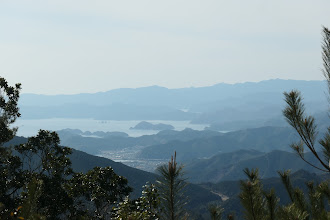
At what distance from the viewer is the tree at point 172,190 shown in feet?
15.1

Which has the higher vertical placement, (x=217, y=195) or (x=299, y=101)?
(x=299, y=101)

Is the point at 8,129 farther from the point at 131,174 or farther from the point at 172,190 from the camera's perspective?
the point at 131,174

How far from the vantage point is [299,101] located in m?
7.56

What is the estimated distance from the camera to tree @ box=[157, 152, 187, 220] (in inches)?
181

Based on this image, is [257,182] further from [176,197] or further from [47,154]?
[47,154]

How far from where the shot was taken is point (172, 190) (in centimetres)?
469

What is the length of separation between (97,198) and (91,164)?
175m

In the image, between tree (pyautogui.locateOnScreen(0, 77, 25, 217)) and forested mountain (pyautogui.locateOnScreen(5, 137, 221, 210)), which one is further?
forested mountain (pyautogui.locateOnScreen(5, 137, 221, 210))

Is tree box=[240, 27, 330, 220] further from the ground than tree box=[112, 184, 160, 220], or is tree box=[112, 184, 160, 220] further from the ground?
tree box=[240, 27, 330, 220]

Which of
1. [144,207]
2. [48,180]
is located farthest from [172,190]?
[48,180]

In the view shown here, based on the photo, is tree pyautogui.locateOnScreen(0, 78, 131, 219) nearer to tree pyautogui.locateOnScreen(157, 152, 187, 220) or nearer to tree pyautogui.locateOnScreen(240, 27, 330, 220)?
tree pyautogui.locateOnScreen(240, 27, 330, 220)

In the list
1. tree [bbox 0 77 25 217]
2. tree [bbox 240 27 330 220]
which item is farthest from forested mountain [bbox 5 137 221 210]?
tree [bbox 240 27 330 220]

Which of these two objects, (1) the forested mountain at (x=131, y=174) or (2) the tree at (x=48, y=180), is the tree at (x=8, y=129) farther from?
(1) the forested mountain at (x=131, y=174)

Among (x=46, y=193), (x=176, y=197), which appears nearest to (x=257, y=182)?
(x=176, y=197)
